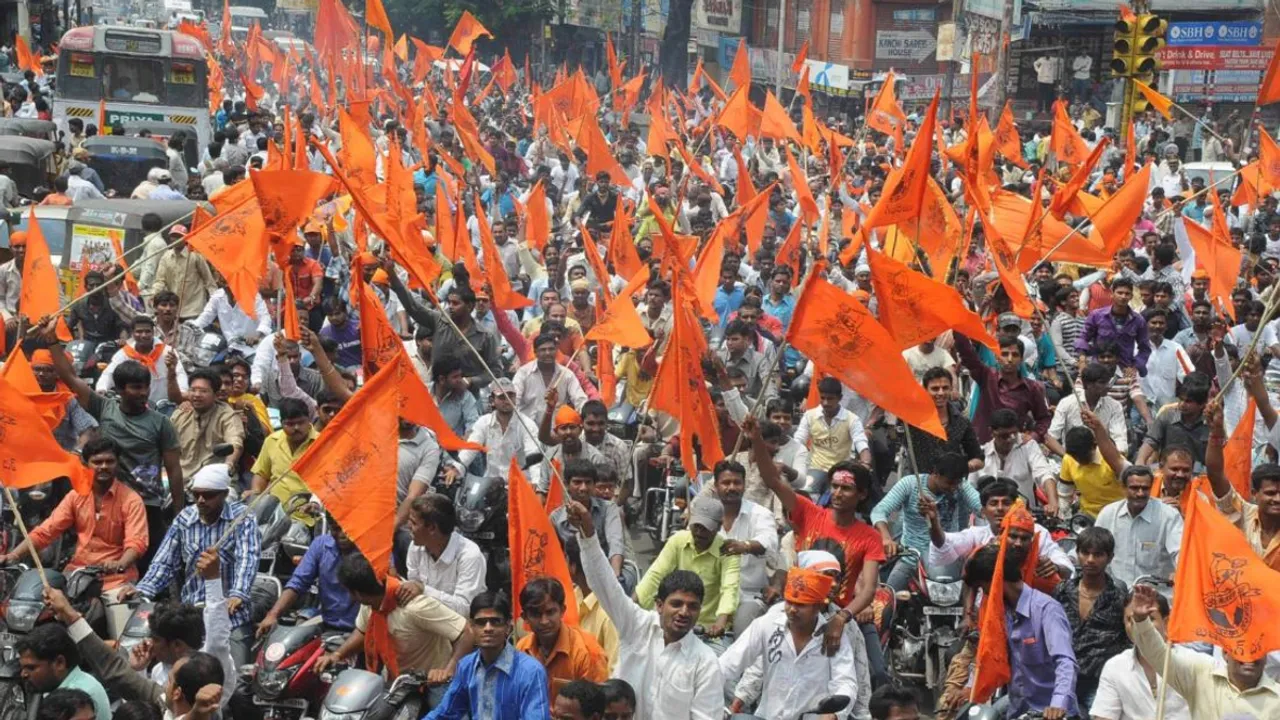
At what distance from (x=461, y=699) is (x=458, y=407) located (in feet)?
14.2

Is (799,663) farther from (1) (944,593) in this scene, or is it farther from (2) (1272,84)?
(2) (1272,84)

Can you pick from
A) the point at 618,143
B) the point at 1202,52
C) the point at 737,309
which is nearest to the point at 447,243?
the point at 737,309

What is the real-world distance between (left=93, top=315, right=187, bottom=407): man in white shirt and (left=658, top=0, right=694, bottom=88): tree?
51.0m

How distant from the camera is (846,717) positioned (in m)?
6.92

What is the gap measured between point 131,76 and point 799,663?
21379mm

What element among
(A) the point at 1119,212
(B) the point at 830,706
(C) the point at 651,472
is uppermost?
(A) the point at 1119,212

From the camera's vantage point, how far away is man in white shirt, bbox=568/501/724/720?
6539mm

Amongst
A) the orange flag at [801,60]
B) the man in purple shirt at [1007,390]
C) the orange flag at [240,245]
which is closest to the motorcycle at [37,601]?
the orange flag at [240,245]

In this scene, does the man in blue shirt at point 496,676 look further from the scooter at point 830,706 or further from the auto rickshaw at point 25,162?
the auto rickshaw at point 25,162

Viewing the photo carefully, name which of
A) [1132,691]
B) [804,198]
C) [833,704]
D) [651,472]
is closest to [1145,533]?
[1132,691]

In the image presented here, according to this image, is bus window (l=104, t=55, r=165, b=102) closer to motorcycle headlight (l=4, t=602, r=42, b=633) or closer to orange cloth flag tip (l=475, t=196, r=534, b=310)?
orange cloth flag tip (l=475, t=196, r=534, b=310)

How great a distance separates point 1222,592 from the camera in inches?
245

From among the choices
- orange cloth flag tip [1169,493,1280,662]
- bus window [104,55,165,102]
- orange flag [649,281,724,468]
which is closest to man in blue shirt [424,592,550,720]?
orange cloth flag tip [1169,493,1280,662]

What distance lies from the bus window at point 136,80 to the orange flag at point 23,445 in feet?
62.4
